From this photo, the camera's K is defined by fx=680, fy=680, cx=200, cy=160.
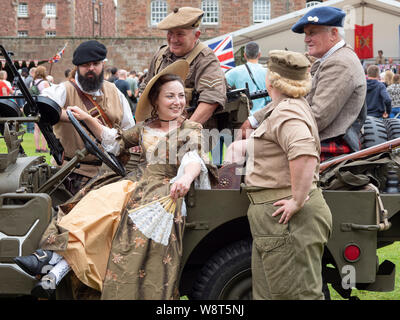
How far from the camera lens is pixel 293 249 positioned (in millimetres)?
3580

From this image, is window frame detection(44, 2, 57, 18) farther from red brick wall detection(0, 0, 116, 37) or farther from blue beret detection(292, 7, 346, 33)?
blue beret detection(292, 7, 346, 33)

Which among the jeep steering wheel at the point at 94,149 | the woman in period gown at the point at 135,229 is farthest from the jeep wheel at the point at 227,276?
the jeep steering wheel at the point at 94,149

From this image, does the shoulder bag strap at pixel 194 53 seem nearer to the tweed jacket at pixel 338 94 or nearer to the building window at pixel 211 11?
the tweed jacket at pixel 338 94

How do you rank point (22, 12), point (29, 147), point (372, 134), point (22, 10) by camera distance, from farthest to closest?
point (22, 10) → point (22, 12) → point (29, 147) → point (372, 134)

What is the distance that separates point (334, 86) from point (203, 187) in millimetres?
1141

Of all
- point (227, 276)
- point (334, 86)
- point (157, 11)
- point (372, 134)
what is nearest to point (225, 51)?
point (372, 134)

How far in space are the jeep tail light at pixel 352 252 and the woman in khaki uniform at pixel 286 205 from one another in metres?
0.32

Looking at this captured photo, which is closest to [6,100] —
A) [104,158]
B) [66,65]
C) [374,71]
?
[104,158]

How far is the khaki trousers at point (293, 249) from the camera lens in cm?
359

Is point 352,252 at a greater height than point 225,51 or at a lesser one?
lesser

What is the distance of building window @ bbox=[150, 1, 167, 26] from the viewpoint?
132 feet

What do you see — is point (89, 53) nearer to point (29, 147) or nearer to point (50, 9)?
point (29, 147)

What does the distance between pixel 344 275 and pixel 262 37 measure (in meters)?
15.5
